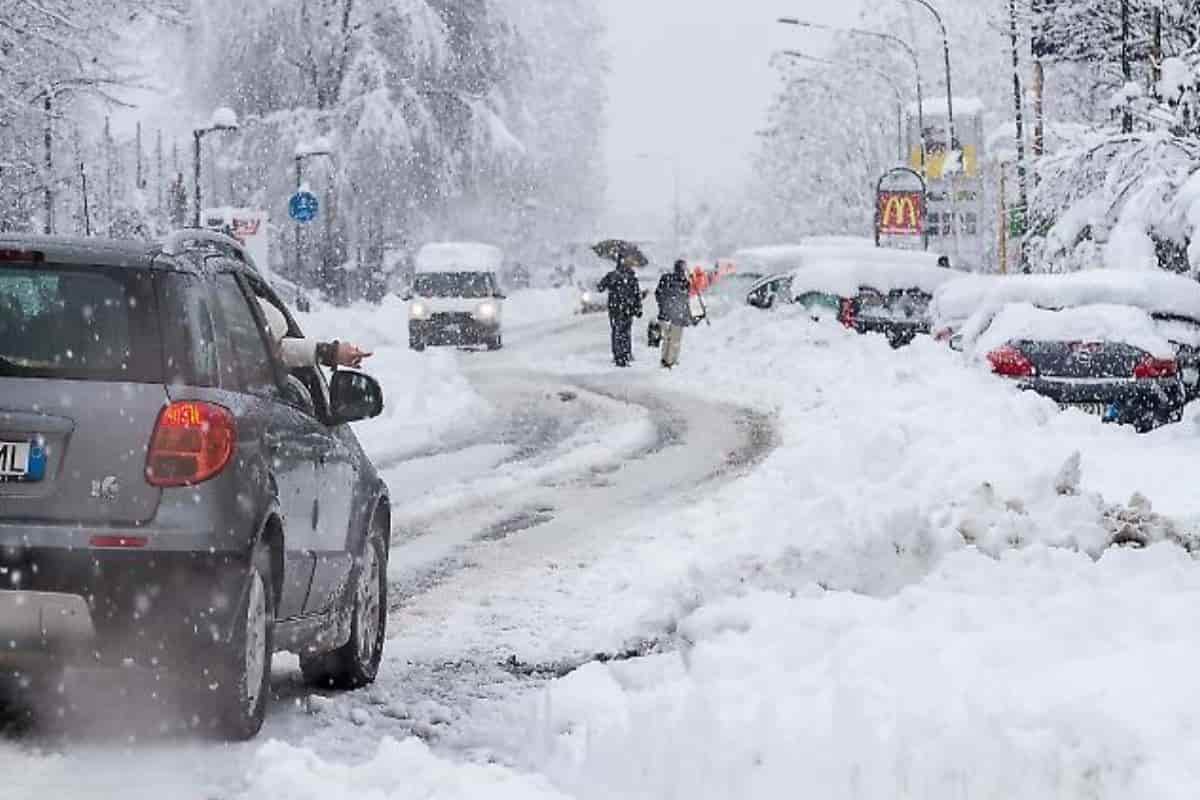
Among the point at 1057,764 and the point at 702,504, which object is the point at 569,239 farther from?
the point at 1057,764

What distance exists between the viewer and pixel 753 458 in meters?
17.8

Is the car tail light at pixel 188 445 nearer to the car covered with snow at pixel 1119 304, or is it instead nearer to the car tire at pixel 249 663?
the car tire at pixel 249 663

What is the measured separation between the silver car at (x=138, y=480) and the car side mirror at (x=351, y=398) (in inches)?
28.7

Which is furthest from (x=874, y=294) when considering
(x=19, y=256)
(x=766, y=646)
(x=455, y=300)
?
(x=19, y=256)

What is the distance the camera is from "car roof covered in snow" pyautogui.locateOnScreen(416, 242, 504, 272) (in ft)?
140

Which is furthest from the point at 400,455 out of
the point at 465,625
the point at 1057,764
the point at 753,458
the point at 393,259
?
the point at 393,259

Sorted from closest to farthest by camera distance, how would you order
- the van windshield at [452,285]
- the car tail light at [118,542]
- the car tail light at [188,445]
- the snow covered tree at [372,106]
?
1. the car tail light at [118,542]
2. the car tail light at [188,445]
3. the van windshield at [452,285]
4. the snow covered tree at [372,106]

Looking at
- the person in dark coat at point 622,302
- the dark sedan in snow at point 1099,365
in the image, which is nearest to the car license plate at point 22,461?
the dark sedan in snow at point 1099,365

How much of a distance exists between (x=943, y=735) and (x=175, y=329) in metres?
2.50

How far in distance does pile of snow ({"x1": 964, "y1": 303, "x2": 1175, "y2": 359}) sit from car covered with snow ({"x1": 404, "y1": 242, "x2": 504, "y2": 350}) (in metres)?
22.6

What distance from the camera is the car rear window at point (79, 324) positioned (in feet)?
18.7

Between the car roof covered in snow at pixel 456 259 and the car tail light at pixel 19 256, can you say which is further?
the car roof covered in snow at pixel 456 259

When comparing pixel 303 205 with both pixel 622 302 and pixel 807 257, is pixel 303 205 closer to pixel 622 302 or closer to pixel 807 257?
pixel 622 302

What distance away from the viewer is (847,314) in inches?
1443
